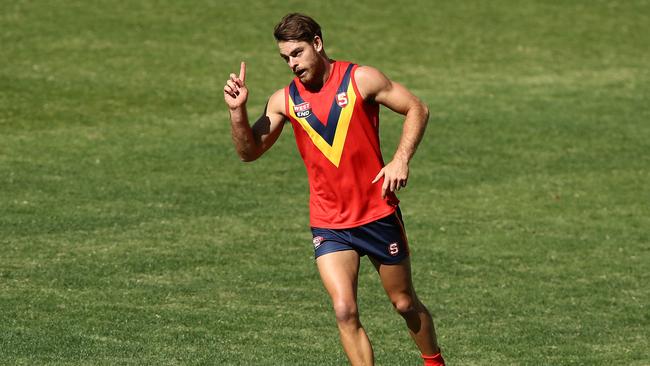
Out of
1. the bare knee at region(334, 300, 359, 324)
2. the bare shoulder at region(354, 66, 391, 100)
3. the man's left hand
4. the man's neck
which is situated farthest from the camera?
the man's neck

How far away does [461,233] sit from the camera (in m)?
14.5

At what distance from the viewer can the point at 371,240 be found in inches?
329

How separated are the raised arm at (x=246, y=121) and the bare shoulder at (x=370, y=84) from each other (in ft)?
1.85

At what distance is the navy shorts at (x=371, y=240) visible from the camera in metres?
8.32

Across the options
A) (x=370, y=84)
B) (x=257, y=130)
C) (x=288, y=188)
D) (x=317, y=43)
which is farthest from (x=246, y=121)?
(x=288, y=188)

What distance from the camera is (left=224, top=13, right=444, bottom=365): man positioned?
8133 millimetres

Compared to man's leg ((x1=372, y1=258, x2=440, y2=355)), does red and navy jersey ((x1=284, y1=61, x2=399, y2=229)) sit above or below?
above

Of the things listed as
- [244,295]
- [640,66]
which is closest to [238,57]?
[640,66]

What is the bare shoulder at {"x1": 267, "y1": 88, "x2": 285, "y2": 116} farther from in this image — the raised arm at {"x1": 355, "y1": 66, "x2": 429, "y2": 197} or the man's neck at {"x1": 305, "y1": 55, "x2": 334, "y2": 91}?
the raised arm at {"x1": 355, "y1": 66, "x2": 429, "y2": 197}

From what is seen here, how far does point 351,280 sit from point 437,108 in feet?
43.5

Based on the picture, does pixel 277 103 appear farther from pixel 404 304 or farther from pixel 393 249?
pixel 404 304

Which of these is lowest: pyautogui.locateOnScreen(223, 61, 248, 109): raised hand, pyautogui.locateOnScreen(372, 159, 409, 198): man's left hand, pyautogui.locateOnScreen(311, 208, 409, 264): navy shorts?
pyautogui.locateOnScreen(311, 208, 409, 264): navy shorts

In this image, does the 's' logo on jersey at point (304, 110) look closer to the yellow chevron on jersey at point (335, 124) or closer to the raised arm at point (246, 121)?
the yellow chevron on jersey at point (335, 124)

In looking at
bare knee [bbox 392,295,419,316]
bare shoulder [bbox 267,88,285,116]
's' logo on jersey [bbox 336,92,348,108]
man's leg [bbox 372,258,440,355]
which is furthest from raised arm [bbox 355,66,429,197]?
bare knee [bbox 392,295,419,316]
